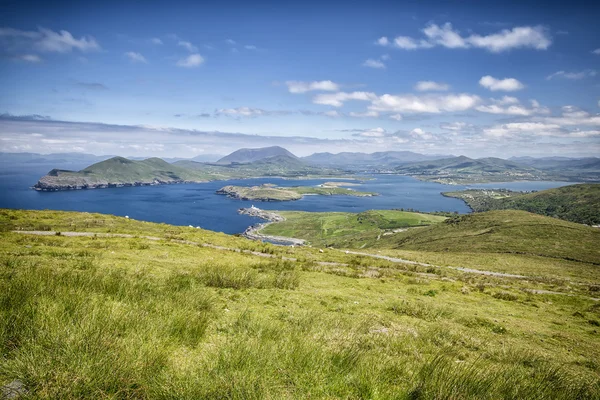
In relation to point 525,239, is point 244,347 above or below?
above

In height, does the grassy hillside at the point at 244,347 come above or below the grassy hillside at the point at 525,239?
above

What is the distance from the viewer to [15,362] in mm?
3682

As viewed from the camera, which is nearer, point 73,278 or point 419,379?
point 419,379

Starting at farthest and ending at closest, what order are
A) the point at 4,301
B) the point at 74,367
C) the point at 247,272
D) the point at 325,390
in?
the point at 247,272 → the point at 4,301 → the point at 325,390 → the point at 74,367

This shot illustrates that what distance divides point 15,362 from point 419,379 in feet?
19.9

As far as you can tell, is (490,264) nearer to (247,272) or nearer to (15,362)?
(247,272)

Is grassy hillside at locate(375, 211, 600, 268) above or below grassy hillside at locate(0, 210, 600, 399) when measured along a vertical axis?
below

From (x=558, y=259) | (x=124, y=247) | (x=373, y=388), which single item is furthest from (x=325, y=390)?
(x=558, y=259)

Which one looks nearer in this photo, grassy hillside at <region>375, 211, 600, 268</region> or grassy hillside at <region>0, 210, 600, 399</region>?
grassy hillside at <region>0, 210, 600, 399</region>

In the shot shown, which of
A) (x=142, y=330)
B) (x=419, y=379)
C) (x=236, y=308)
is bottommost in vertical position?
(x=236, y=308)

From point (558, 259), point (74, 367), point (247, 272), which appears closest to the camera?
point (74, 367)

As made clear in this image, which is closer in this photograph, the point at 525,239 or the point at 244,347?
the point at 244,347

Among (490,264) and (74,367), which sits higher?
(74,367)

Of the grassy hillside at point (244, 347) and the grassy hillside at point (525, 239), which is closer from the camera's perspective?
the grassy hillside at point (244, 347)
